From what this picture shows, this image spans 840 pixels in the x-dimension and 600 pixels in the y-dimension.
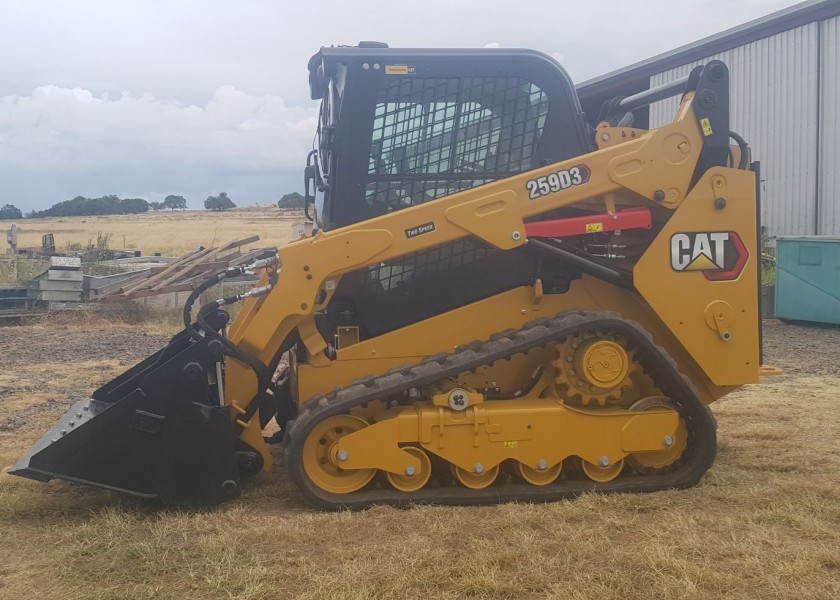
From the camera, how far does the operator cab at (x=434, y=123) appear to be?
5027 mm

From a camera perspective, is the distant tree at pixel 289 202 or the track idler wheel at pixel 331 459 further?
the distant tree at pixel 289 202

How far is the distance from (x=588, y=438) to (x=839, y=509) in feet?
4.51

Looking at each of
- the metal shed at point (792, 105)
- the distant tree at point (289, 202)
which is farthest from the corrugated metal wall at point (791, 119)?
the distant tree at point (289, 202)

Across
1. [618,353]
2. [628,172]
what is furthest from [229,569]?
[628,172]

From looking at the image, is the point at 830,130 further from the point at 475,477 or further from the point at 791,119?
the point at 475,477

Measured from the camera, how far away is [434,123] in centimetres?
511

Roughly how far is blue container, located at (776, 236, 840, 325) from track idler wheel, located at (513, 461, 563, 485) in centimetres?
1030

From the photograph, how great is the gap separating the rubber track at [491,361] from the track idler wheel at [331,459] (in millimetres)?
54

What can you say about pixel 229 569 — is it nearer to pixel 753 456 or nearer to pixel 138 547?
pixel 138 547

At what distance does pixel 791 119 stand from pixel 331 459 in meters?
14.8

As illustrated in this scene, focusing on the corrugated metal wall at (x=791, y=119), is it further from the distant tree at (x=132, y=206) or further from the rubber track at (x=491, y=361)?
the distant tree at (x=132, y=206)

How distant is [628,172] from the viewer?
4812 millimetres

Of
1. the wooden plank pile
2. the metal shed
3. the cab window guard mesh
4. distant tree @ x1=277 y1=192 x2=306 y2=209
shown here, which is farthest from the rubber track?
distant tree @ x1=277 y1=192 x2=306 y2=209

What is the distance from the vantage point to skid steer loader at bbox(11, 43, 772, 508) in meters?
4.56
